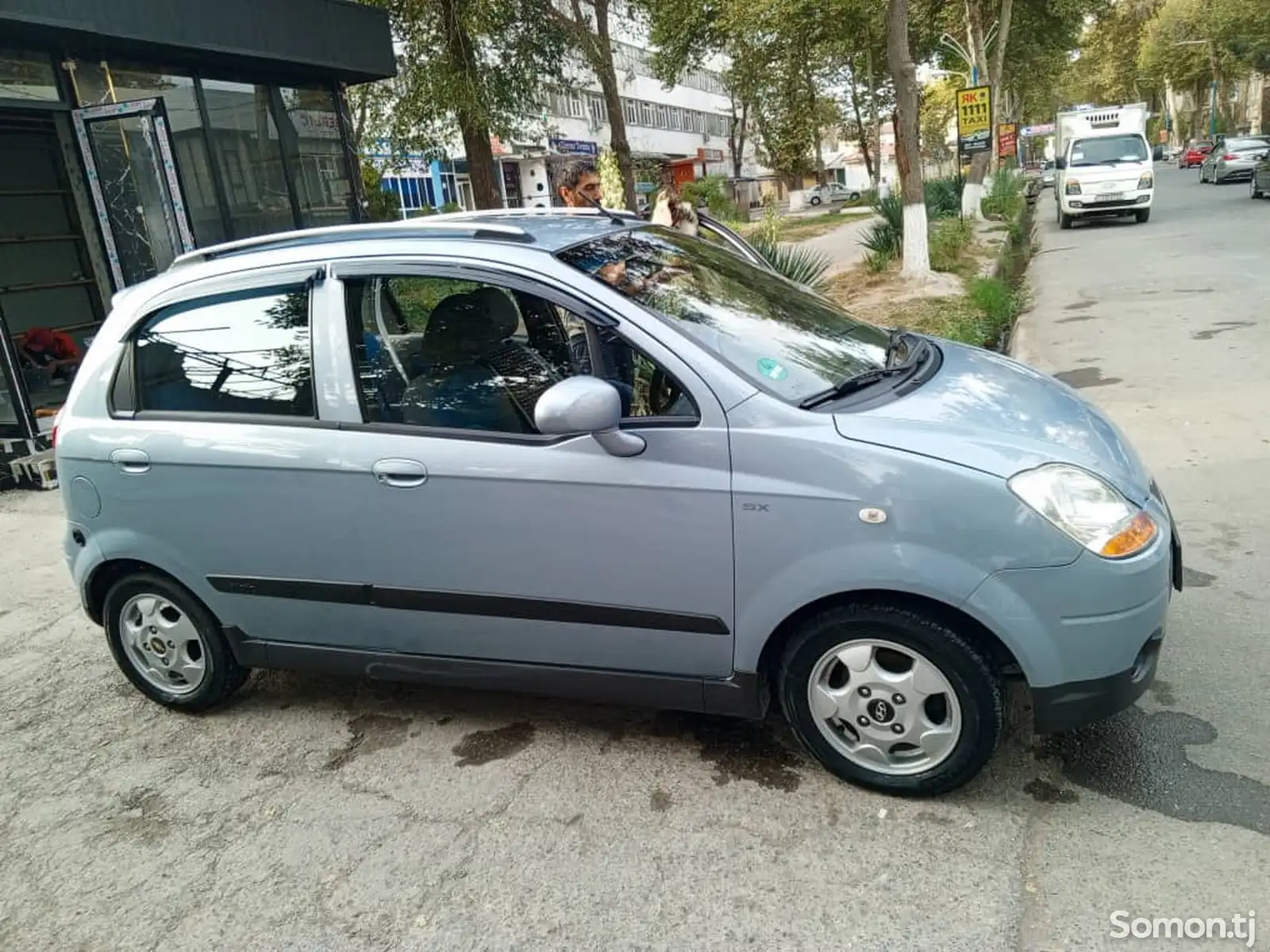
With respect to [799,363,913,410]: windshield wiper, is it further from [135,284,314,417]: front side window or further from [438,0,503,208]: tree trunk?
[438,0,503,208]: tree trunk

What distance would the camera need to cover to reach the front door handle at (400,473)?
121 inches

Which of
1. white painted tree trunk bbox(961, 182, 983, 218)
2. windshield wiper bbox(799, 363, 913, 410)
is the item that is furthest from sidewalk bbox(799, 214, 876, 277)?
windshield wiper bbox(799, 363, 913, 410)

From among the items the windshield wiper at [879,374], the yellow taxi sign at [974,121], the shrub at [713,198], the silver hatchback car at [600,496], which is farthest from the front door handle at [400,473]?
the shrub at [713,198]

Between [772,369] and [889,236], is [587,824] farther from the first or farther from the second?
[889,236]

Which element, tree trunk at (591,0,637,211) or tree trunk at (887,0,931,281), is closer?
tree trunk at (887,0,931,281)

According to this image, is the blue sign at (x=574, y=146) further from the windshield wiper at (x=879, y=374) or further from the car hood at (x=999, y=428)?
the car hood at (x=999, y=428)

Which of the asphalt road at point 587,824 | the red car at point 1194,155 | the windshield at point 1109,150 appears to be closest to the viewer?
the asphalt road at point 587,824

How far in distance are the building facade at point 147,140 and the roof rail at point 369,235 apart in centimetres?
536

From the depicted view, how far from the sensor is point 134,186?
29.1 ft

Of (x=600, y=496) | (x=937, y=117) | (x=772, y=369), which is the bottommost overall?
(x=600, y=496)

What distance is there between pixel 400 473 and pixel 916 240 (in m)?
11.7

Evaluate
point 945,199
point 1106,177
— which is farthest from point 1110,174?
point 945,199

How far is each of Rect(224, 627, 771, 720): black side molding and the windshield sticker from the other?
0.93 metres

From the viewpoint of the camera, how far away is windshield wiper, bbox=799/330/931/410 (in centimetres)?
289
